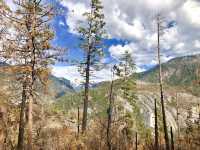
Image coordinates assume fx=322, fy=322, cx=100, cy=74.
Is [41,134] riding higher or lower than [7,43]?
lower

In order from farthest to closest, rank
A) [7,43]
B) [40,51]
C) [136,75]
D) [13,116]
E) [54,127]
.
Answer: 1. [136,75]
2. [54,127]
3. [13,116]
4. [40,51]
5. [7,43]

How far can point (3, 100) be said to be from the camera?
21.0m

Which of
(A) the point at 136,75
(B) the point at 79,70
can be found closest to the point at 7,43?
(B) the point at 79,70

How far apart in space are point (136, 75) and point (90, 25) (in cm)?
1948

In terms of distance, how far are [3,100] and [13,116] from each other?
496 centimetres

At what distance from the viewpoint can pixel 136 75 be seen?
53.5m

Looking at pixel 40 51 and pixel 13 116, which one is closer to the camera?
pixel 40 51

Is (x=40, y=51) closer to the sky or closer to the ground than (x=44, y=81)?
closer to the sky

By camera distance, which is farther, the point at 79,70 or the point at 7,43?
the point at 79,70

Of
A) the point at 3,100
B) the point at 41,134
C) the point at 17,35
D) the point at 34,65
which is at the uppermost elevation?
the point at 17,35

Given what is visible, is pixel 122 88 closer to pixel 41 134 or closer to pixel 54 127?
pixel 54 127

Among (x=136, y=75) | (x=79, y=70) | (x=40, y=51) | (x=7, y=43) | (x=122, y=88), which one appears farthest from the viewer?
(x=136, y=75)

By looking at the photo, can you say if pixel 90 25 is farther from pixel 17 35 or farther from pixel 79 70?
pixel 17 35

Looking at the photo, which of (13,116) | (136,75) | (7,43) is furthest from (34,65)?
(136,75)
